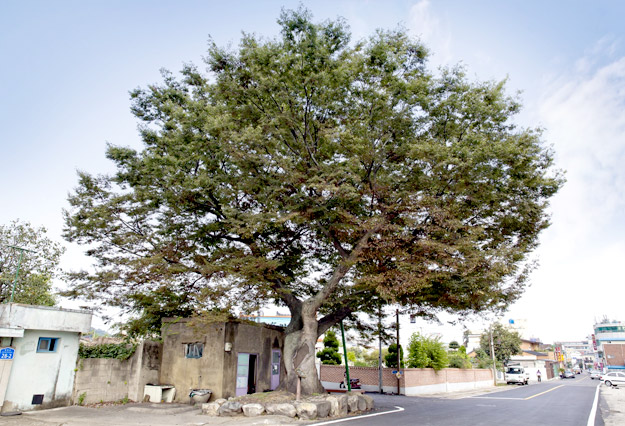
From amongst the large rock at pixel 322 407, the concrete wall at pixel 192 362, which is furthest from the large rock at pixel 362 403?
the concrete wall at pixel 192 362

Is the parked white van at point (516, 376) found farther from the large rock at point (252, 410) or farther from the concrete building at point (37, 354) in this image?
the concrete building at point (37, 354)

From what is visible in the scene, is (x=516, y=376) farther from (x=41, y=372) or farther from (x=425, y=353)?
(x=41, y=372)

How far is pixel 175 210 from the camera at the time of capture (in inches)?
638

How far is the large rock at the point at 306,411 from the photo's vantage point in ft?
41.0

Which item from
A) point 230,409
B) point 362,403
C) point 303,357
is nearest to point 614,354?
point 362,403

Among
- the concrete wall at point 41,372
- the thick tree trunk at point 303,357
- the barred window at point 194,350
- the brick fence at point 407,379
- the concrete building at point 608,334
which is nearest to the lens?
the concrete wall at point 41,372

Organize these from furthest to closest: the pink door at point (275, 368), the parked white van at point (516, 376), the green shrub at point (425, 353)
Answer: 1. the parked white van at point (516, 376)
2. the green shrub at point (425, 353)
3. the pink door at point (275, 368)

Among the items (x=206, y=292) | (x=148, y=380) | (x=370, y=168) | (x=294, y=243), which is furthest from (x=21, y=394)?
(x=370, y=168)

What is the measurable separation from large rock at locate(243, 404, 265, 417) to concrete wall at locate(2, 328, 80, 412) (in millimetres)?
6838

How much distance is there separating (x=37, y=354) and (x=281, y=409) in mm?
8465

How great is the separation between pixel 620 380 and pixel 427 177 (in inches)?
1807

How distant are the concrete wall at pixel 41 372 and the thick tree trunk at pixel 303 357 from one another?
7.90 meters

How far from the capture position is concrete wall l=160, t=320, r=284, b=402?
15.9m

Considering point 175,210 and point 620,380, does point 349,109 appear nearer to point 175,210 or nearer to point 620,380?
point 175,210
